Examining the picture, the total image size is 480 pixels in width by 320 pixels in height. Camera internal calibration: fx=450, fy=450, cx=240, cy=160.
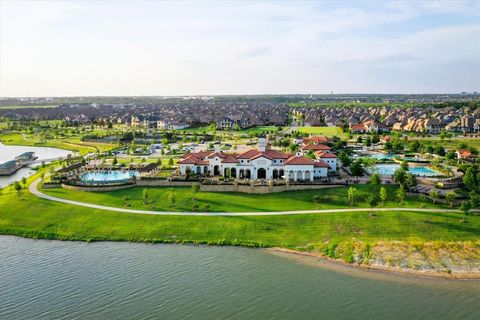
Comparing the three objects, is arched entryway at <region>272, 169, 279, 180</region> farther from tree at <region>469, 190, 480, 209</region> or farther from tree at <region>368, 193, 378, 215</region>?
tree at <region>469, 190, 480, 209</region>

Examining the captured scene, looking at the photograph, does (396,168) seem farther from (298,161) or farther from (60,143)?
(60,143)

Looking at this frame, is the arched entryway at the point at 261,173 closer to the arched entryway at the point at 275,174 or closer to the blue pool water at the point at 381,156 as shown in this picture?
the arched entryway at the point at 275,174

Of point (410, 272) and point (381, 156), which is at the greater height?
point (381, 156)

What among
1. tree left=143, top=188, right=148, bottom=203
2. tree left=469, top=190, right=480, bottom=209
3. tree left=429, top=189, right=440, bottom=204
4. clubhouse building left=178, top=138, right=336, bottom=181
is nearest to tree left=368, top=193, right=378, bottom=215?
tree left=429, top=189, right=440, bottom=204

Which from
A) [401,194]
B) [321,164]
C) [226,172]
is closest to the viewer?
[401,194]

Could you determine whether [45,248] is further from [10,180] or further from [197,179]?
[10,180]

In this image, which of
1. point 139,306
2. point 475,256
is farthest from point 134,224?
Result: point 475,256

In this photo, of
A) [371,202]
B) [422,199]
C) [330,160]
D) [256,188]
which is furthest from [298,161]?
[422,199]
